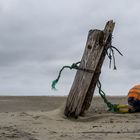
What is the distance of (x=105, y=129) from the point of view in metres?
8.62

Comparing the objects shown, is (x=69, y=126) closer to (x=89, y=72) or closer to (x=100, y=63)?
(x=89, y=72)

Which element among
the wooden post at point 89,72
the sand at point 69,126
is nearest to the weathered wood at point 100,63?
the wooden post at point 89,72

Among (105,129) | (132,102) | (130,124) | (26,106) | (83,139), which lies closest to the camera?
(83,139)

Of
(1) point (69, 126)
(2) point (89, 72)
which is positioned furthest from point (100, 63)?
(1) point (69, 126)

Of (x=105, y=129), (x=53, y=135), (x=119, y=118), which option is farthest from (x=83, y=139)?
(x=119, y=118)

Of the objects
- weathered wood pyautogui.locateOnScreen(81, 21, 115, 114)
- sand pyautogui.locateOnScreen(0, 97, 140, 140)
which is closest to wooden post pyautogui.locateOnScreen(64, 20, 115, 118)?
weathered wood pyautogui.locateOnScreen(81, 21, 115, 114)

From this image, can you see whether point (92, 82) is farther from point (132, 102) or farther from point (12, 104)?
point (12, 104)

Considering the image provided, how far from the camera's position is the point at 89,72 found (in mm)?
10438

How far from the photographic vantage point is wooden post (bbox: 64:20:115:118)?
10.4 meters

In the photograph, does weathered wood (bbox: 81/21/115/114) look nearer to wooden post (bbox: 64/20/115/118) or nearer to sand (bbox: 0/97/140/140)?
wooden post (bbox: 64/20/115/118)

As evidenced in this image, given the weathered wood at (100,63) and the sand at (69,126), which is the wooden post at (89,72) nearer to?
the weathered wood at (100,63)

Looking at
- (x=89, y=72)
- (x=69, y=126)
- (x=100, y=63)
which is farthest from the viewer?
(x=100, y=63)

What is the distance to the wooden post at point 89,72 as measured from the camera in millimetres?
10422

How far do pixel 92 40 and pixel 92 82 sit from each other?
87 centimetres
